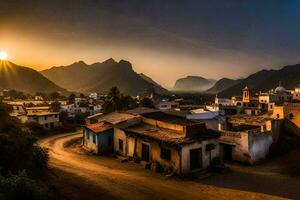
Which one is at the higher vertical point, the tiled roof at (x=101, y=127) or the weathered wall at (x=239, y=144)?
the tiled roof at (x=101, y=127)

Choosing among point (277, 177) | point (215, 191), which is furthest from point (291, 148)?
point (215, 191)

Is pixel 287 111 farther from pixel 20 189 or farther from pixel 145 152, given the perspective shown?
pixel 20 189

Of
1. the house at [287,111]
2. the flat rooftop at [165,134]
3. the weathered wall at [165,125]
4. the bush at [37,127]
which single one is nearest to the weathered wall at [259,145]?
the flat rooftop at [165,134]

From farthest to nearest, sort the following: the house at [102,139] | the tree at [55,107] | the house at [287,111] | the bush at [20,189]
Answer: the tree at [55,107] < the house at [287,111] < the house at [102,139] < the bush at [20,189]

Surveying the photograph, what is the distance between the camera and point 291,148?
35188mm

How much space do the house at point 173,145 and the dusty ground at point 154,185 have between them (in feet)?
4.57

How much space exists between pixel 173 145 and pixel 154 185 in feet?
14.6

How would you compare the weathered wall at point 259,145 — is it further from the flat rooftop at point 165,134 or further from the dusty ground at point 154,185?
the flat rooftop at point 165,134

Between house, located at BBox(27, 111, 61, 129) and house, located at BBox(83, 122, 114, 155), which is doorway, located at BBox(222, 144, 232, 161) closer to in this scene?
house, located at BBox(83, 122, 114, 155)

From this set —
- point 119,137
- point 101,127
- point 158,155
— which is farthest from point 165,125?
point 101,127

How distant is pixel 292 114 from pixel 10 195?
144 feet

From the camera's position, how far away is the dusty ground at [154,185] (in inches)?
777

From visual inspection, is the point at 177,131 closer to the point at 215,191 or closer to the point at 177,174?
the point at 177,174

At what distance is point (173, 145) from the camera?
1009 inches
